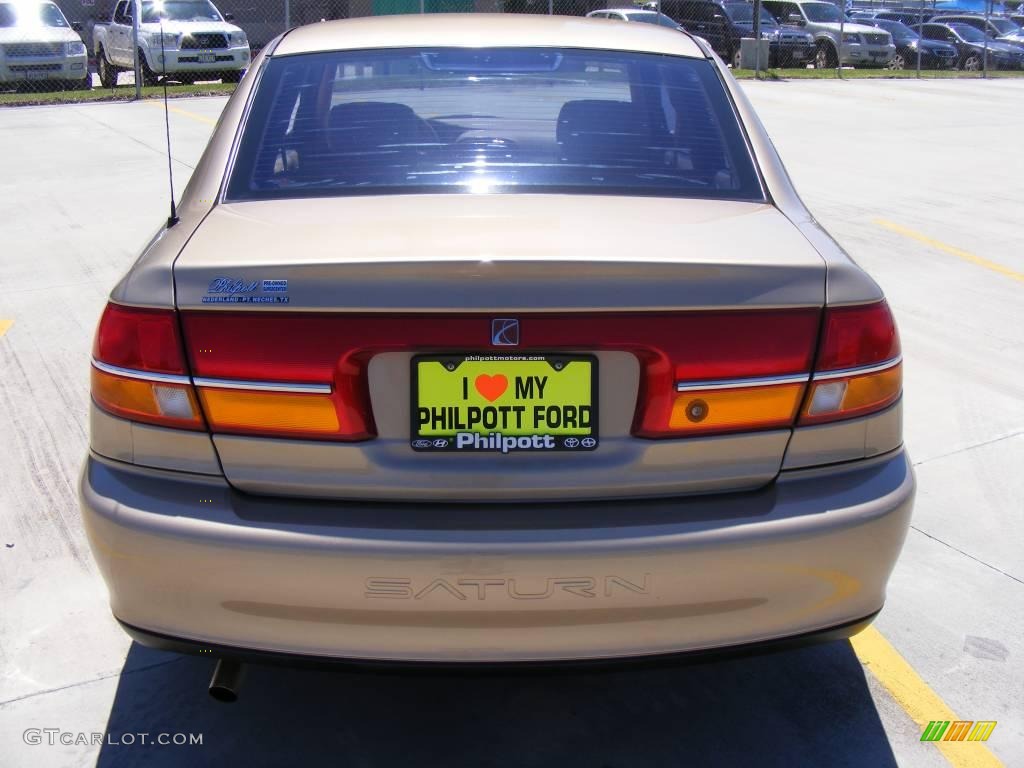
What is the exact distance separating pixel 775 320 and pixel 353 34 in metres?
1.84

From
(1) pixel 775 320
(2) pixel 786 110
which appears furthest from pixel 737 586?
(2) pixel 786 110

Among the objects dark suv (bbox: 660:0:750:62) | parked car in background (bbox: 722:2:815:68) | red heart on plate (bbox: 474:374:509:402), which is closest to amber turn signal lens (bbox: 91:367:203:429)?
red heart on plate (bbox: 474:374:509:402)

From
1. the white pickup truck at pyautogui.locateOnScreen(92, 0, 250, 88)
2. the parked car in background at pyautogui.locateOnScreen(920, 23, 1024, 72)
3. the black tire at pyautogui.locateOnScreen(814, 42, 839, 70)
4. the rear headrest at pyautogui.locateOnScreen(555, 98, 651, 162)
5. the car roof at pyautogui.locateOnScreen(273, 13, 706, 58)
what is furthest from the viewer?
the parked car in background at pyautogui.locateOnScreen(920, 23, 1024, 72)

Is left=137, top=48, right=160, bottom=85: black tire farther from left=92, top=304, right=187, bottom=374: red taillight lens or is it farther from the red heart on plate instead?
the red heart on plate

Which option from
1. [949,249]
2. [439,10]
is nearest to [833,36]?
[439,10]

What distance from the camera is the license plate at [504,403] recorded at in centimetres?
233

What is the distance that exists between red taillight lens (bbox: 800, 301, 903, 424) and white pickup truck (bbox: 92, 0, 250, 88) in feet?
58.4

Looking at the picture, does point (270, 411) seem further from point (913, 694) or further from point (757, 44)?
point (757, 44)

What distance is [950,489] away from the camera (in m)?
4.33

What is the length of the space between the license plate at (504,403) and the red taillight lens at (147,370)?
1.64ft

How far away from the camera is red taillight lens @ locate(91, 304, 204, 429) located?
240 centimetres

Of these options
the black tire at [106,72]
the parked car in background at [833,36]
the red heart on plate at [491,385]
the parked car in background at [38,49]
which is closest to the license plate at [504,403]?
the red heart on plate at [491,385]

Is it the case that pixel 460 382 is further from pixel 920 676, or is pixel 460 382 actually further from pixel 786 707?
pixel 920 676

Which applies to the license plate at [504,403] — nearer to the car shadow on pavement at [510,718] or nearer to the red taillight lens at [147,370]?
the red taillight lens at [147,370]
